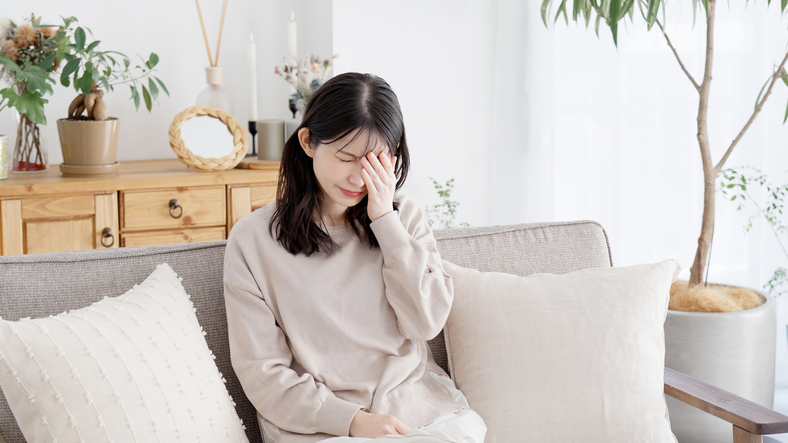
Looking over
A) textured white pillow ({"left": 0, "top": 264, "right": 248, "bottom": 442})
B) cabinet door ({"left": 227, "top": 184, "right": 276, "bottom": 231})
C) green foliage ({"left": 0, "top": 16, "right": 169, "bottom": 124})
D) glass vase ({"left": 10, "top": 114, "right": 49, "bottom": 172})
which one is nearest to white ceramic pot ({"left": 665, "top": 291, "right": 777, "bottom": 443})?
textured white pillow ({"left": 0, "top": 264, "right": 248, "bottom": 442})

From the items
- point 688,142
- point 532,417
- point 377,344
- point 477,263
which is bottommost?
point 532,417

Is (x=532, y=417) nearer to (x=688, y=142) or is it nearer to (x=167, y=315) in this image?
(x=167, y=315)

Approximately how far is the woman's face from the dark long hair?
11mm

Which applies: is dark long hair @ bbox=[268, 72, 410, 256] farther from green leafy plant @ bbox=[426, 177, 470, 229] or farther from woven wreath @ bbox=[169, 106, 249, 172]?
green leafy plant @ bbox=[426, 177, 470, 229]

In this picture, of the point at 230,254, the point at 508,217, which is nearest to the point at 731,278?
the point at 508,217

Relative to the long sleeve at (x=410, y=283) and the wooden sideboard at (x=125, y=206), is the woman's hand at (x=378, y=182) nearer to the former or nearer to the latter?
the long sleeve at (x=410, y=283)

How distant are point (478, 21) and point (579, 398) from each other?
2.07 metres

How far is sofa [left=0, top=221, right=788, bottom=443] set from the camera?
1190mm

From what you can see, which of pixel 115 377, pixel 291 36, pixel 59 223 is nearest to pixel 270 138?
pixel 291 36

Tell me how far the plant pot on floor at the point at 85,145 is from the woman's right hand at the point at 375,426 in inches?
64.2

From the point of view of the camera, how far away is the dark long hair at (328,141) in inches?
47.9

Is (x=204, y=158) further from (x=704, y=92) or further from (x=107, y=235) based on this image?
(x=704, y=92)

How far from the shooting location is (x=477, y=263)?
1.49 m

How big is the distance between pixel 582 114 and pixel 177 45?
1.63 metres
